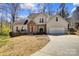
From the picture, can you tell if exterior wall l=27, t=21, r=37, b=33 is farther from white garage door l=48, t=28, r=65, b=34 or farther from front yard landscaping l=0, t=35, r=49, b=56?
white garage door l=48, t=28, r=65, b=34

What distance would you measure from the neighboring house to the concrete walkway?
4.7 inches

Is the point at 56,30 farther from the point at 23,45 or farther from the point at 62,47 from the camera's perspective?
the point at 23,45

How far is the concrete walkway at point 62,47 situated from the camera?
13.1 ft

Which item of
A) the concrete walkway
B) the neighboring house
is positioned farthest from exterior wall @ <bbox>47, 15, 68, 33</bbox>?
the concrete walkway

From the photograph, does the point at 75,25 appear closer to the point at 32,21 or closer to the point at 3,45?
the point at 32,21

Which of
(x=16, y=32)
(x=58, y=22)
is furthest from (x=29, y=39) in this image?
(x=58, y=22)

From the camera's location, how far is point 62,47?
13.1 ft

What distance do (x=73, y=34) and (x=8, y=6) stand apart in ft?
3.31

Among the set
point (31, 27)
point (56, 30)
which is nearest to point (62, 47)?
point (56, 30)

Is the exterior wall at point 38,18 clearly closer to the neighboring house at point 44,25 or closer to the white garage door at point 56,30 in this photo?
the neighboring house at point 44,25

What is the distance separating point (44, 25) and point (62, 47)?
412mm

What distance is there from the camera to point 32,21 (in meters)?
4.13

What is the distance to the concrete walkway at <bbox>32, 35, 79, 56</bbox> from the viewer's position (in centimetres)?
398

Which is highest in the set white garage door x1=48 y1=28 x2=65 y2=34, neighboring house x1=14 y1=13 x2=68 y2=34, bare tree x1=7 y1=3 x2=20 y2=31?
bare tree x1=7 y1=3 x2=20 y2=31
